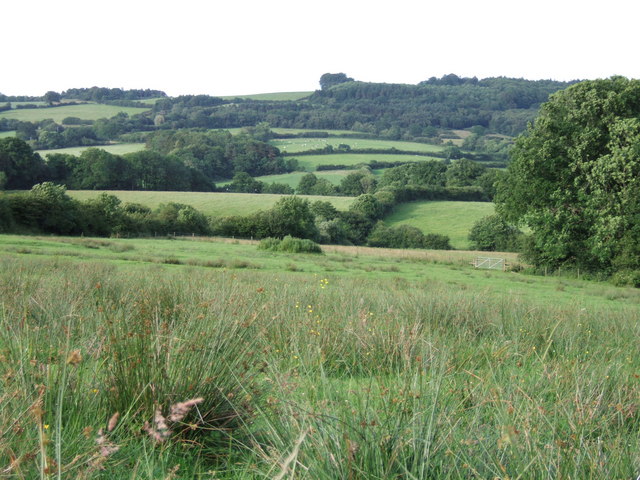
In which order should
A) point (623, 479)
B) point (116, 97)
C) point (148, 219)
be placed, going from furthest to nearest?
point (116, 97) → point (148, 219) → point (623, 479)

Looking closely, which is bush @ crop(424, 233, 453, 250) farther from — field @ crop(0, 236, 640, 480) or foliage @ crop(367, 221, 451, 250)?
field @ crop(0, 236, 640, 480)

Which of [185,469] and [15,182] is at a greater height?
[185,469]

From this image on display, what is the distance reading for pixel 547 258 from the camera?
118 ft

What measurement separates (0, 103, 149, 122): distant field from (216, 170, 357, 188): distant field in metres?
53.0

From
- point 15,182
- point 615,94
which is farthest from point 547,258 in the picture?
point 15,182

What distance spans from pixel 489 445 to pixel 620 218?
101 ft

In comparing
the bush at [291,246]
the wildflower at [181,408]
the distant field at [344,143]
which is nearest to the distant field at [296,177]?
the distant field at [344,143]

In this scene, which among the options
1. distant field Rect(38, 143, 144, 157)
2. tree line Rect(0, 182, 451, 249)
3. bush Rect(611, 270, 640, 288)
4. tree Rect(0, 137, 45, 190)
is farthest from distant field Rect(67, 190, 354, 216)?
bush Rect(611, 270, 640, 288)

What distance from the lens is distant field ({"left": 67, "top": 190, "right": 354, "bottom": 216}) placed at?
72.9 meters

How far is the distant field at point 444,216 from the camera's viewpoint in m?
69.6

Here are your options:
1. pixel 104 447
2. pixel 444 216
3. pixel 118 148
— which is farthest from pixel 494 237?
pixel 118 148

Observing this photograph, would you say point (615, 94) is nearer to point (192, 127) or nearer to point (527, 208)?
point (527, 208)

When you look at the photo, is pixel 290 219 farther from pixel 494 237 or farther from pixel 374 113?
pixel 374 113

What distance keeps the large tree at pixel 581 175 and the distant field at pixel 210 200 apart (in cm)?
4108
